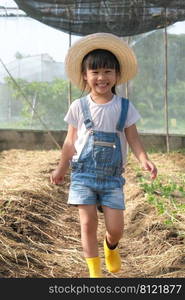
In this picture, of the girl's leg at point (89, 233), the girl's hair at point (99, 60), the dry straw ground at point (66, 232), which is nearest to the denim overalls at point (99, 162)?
the girl's leg at point (89, 233)

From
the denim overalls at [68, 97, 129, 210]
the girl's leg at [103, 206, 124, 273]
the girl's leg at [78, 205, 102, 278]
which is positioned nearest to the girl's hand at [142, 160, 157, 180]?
the denim overalls at [68, 97, 129, 210]

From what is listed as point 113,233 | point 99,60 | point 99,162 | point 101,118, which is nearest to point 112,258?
point 113,233

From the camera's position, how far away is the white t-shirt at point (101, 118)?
320 centimetres

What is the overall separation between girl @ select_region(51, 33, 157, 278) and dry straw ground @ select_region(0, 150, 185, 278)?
14.8 inches

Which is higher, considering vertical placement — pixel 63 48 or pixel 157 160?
pixel 63 48

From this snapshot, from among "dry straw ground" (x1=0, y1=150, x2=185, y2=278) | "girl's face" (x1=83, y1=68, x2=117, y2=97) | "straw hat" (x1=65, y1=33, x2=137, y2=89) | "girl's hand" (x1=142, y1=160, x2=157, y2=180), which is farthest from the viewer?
"dry straw ground" (x1=0, y1=150, x2=185, y2=278)

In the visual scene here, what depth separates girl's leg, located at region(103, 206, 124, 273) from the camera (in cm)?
313

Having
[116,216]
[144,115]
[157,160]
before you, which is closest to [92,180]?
[116,216]

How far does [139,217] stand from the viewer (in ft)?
16.3

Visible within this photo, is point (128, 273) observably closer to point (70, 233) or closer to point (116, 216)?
point (116, 216)

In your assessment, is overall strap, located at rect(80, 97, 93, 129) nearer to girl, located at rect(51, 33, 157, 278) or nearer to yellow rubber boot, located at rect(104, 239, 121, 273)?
girl, located at rect(51, 33, 157, 278)

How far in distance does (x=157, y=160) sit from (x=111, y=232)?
651 cm

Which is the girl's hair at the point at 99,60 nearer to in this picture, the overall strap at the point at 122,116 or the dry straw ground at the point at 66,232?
the overall strap at the point at 122,116

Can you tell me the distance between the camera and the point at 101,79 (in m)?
3.14
